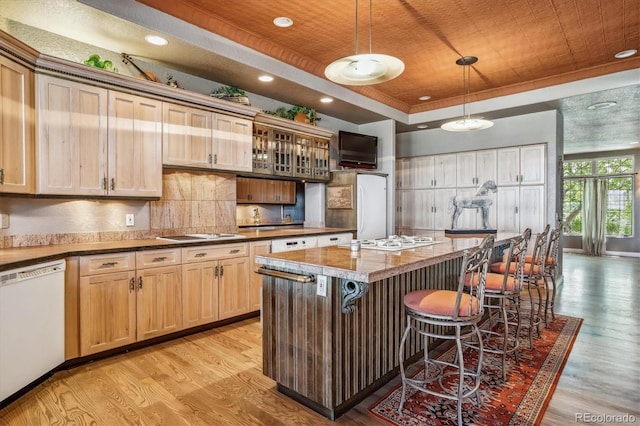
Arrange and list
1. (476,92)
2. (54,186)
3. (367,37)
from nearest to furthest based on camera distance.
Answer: (54,186) < (367,37) < (476,92)

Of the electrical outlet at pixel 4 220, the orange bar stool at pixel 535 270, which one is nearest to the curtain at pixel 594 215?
the orange bar stool at pixel 535 270

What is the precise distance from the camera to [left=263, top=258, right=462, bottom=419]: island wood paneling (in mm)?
2074

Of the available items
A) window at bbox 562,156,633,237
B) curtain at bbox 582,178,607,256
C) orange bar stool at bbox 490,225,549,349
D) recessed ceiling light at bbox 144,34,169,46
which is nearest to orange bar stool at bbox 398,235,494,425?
orange bar stool at bbox 490,225,549,349

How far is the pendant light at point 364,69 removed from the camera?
2.46 meters

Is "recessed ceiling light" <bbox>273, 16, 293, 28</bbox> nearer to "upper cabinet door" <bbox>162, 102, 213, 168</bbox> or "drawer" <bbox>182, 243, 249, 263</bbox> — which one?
"upper cabinet door" <bbox>162, 102, 213, 168</bbox>

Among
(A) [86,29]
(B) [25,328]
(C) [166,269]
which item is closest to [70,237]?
(C) [166,269]

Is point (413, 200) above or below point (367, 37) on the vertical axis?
below

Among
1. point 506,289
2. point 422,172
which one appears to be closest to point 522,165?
point 422,172

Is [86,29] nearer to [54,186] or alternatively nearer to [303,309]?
[54,186]

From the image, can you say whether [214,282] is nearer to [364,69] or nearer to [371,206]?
[364,69]

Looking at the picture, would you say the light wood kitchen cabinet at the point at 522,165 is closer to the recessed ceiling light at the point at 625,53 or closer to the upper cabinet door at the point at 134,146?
the recessed ceiling light at the point at 625,53

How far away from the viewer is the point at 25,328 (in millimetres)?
2330

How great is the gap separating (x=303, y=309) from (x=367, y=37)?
3.08 m

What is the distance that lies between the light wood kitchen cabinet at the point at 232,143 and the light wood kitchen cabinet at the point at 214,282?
3.26 ft
